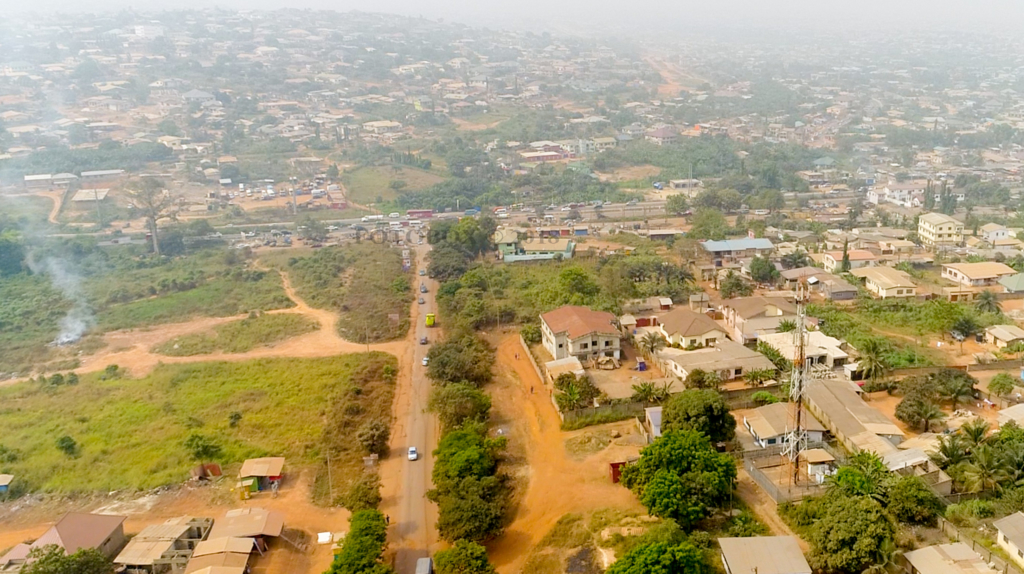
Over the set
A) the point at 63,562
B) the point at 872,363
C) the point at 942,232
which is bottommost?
the point at 942,232

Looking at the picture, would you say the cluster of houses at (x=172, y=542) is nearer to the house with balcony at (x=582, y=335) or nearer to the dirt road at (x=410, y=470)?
the dirt road at (x=410, y=470)

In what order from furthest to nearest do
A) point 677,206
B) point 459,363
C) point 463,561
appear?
point 677,206
point 459,363
point 463,561

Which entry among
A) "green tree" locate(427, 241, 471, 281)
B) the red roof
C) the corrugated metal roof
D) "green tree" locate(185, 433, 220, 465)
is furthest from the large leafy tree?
"green tree" locate(427, 241, 471, 281)

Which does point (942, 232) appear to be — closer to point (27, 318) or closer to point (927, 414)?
point (927, 414)

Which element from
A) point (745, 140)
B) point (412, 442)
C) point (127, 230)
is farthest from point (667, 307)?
point (745, 140)

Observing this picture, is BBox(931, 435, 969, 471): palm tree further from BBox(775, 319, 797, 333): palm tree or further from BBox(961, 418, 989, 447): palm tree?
BBox(775, 319, 797, 333): palm tree

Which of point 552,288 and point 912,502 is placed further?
point 552,288

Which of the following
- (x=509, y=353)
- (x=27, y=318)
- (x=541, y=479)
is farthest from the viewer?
(x=27, y=318)

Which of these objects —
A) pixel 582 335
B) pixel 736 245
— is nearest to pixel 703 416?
pixel 582 335
